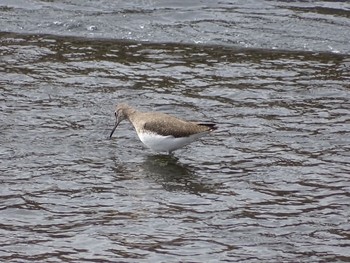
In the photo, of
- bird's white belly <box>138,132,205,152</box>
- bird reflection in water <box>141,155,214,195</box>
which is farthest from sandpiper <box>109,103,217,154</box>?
bird reflection in water <box>141,155,214,195</box>

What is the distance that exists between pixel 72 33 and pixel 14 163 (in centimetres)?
539

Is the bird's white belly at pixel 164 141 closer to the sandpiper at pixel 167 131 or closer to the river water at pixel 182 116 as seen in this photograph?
the sandpiper at pixel 167 131

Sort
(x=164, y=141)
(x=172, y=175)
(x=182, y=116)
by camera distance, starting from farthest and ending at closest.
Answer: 1. (x=182, y=116)
2. (x=164, y=141)
3. (x=172, y=175)

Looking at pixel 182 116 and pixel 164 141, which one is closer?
pixel 164 141

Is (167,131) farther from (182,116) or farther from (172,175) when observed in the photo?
(182,116)

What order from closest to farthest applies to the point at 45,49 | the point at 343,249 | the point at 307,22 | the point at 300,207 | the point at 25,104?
the point at 343,249 < the point at 300,207 < the point at 25,104 < the point at 45,49 < the point at 307,22

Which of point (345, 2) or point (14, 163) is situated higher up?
point (345, 2)

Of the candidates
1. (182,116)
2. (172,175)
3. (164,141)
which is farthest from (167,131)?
(182,116)

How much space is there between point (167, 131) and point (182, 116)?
143cm

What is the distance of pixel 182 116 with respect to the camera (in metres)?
12.7

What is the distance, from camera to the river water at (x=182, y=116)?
9.14 meters

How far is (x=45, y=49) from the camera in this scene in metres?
15.1

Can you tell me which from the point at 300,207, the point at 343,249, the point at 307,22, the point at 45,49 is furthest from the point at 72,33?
the point at 343,249

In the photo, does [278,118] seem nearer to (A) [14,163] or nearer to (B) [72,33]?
(A) [14,163]
